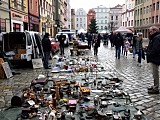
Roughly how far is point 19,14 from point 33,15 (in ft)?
21.1

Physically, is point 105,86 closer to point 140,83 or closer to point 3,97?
point 140,83

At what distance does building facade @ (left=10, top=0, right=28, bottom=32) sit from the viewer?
21781 mm

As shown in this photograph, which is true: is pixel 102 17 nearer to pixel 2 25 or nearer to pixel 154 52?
pixel 2 25

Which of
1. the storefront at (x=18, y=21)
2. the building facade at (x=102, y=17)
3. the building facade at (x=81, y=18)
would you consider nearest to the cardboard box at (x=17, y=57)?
the storefront at (x=18, y=21)

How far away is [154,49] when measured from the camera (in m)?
7.59

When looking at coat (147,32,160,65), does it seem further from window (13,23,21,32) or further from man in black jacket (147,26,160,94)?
window (13,23,21,32)

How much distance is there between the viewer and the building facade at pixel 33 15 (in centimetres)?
2815

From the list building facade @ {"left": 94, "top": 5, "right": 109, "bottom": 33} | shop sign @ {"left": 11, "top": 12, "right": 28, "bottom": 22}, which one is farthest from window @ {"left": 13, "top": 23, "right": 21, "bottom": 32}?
building facade @ {"left": 94, "top": 5, "right": 109, "bottom": 33}

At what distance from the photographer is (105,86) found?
866 cm

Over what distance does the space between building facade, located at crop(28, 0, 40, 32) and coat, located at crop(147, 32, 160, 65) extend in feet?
70.8

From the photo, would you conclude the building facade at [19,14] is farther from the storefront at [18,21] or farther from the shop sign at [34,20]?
the shop sign at [34,20]

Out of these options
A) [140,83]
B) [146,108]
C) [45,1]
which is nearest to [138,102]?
[146,108]

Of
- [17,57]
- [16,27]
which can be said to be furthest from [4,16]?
[17,57]

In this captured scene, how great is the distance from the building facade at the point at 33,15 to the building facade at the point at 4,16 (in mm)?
7449
